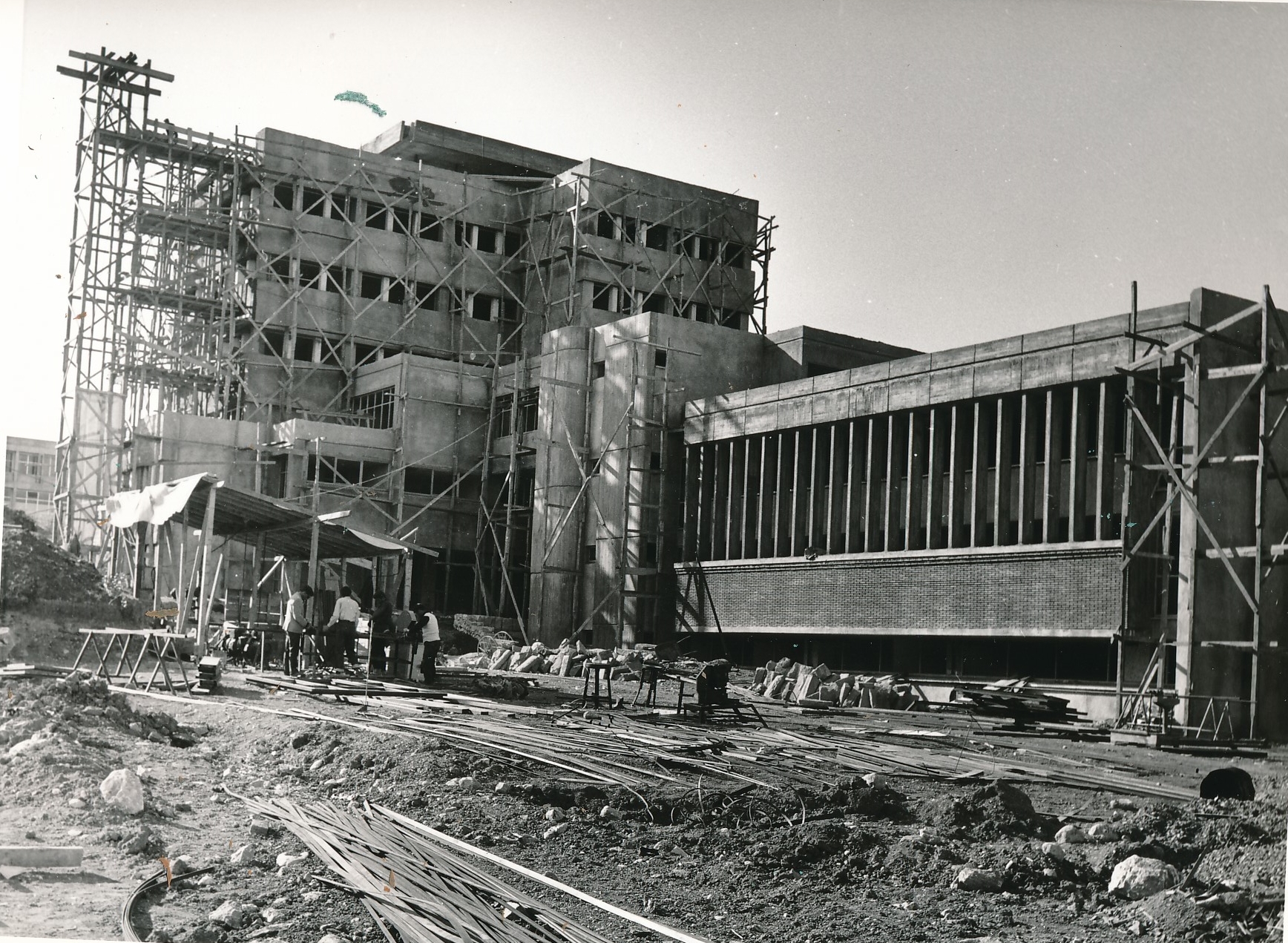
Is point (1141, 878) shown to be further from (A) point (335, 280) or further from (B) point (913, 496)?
(A) point (335, 280)

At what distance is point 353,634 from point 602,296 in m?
27.7

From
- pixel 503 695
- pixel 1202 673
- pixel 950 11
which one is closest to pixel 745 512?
pixel 503 695

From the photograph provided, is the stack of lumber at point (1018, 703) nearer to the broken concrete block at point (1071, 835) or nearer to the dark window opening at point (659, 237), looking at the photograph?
the broken concrete block at point (1071, 835)

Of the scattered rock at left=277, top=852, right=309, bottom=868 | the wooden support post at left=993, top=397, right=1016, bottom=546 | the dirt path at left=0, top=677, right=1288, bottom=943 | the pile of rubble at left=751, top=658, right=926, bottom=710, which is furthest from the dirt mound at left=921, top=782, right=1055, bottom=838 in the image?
the wooden support post at left=993, top=397, right=1016, bottom=546

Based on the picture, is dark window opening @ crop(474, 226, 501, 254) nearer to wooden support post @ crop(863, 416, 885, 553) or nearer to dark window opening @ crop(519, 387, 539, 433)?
dark window opening @ crop(519, 387, 539, 433)

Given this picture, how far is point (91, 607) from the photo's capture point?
83.3ft

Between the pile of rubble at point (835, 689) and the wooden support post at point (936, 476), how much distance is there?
2.88m

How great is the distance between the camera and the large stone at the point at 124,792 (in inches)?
461

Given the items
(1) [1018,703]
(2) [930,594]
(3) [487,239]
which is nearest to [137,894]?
(1) [1018,703]

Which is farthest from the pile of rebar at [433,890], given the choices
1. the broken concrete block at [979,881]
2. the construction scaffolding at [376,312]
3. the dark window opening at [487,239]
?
the dark window opening at [487,239]

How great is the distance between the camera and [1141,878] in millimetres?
10344

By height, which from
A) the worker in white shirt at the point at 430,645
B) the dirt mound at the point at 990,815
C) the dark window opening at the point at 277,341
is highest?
the dark window opening at the point at 277,341

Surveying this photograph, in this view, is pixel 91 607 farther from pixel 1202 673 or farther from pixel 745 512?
pixel 1202 673

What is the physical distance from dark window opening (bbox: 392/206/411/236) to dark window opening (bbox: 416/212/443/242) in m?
0.45
